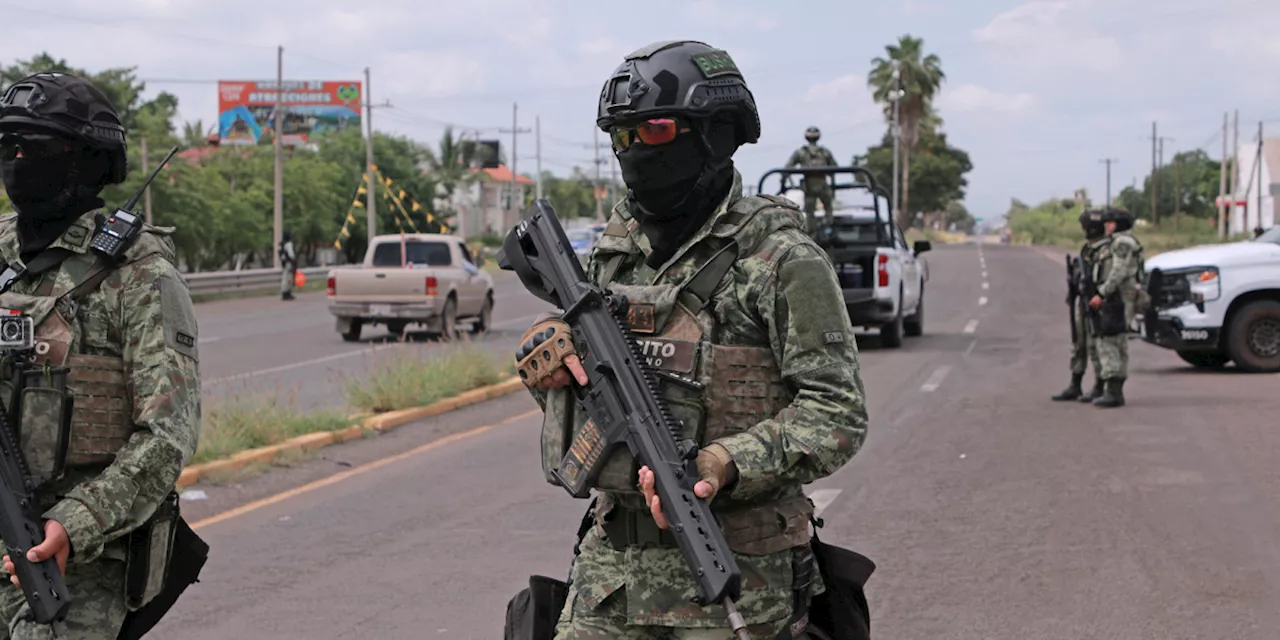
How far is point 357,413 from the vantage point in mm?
12352

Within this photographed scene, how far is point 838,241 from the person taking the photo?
739 inches

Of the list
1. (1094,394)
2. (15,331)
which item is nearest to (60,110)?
(15,331)

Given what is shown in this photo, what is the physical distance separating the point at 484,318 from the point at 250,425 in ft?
40.7

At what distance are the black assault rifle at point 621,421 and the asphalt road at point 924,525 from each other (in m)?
3.04

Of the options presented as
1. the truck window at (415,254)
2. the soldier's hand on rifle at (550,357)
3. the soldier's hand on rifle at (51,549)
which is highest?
the truck window at (415,254)

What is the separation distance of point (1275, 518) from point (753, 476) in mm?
6023

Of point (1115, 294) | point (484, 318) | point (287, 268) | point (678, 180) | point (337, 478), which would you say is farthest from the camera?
point (287, 268)

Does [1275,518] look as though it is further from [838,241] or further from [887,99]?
[887,99]

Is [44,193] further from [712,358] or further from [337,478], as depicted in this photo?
[337,478]

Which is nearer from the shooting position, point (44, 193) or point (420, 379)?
point (44, 193)

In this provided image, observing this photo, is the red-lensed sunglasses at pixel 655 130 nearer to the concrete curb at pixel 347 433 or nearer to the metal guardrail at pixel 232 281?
the concrete curb at pixel 347 433

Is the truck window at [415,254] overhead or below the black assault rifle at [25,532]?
overhead

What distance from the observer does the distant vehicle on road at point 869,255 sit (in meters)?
18.1

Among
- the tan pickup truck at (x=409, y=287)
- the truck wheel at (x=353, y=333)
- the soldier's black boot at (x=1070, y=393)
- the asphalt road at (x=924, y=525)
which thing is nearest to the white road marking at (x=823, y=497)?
the asphalt road at (x=924, y=525)
